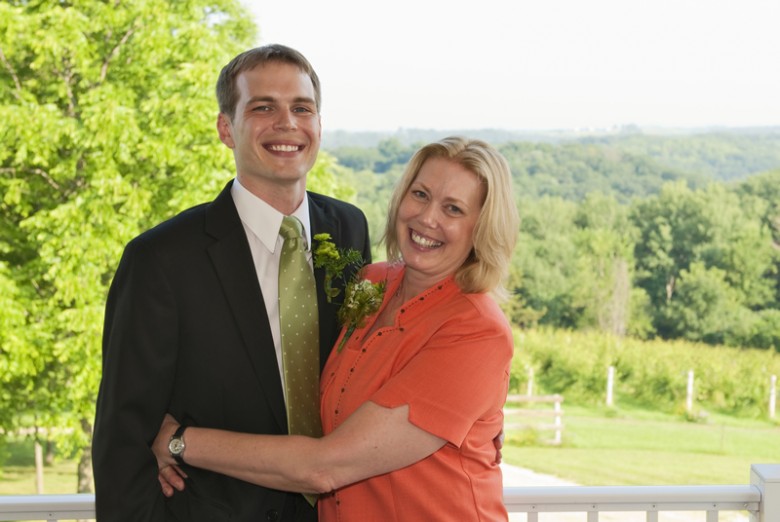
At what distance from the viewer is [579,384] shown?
869 inches

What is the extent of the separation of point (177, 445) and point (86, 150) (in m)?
8.83

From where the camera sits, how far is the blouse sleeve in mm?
1729

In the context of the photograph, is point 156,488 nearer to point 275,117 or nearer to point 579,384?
point 275,117

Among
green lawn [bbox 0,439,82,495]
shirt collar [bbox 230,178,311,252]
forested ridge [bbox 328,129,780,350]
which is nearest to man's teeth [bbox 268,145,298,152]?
shirt collar [bbox 230,178,311,252]

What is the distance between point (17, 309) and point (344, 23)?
2354cm

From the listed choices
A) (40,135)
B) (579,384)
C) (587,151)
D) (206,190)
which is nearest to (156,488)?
(206,190)

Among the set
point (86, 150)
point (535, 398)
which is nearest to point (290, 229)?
point (86, 150)

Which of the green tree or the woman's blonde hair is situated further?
the green tree

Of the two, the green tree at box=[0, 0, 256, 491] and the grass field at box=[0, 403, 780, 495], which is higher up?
the green tree at box=[0, 0, 256, 491]

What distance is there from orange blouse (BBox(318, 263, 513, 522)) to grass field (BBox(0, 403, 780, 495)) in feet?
55.7

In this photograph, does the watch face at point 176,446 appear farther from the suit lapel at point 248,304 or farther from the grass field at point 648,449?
the grass field at point 648,449

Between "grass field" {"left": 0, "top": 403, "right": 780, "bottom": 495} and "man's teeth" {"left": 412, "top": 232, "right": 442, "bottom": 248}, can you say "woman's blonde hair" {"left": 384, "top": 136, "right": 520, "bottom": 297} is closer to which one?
"man's teeth" {"left": 412, "top": 232, "right": 442, "bottom": 248}

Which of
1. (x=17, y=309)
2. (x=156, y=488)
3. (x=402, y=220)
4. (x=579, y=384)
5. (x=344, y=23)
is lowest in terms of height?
(x=579, y=384)

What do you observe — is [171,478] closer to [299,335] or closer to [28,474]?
[299,335]
